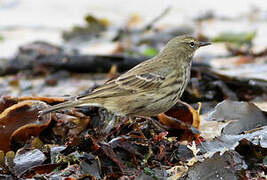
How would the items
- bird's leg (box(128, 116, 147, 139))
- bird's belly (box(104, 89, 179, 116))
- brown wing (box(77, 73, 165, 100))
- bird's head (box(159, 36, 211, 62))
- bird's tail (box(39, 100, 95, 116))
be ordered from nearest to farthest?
bird's leg (box(128, 116, 147, 139)) → bird's tail (box(39, 100, 95, 116)) → bird's belly (box(104, 89, 179, 116)) → brown wing (box(77, 73, 165, 100)) → bird's head (box(159, 36, 211, 62))

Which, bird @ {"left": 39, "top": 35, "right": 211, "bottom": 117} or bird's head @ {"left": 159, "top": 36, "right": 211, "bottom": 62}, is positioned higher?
bird's head @ {"left": 159, "top": 36, "right": 211, "bottom": 62}

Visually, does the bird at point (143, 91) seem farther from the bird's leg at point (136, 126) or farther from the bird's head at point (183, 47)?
the bird's head at point (183, 47)

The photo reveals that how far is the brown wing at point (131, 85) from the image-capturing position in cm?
578

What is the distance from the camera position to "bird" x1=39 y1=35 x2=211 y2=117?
553cm

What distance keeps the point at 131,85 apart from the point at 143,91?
0.16 metres

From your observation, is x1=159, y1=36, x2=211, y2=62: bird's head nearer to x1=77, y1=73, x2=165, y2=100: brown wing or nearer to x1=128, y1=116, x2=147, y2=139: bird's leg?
x1=77, y1=73, x2=165, y2=100: brown wing

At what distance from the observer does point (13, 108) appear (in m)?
5.16

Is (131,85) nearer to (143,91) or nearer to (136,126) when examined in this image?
(143,91)

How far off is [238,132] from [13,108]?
217 centimetres

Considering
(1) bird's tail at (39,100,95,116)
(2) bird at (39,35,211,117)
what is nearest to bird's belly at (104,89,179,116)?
(2) bird at (39,35,211,117)

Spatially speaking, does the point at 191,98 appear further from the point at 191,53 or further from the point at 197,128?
the point at 197,128

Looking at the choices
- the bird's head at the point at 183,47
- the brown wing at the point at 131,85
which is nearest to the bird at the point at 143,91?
the brown wing at the point at 131,85

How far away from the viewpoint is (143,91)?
5.82m

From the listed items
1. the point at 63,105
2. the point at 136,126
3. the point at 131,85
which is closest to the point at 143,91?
the point at 131,85
